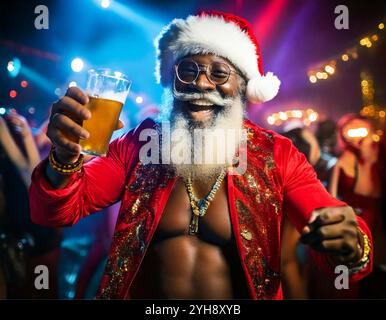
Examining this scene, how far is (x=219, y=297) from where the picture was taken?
161 cm

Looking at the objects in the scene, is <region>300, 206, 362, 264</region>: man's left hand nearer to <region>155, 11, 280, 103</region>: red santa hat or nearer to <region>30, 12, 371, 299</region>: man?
<region>30, 12, 371, 299</region>: man

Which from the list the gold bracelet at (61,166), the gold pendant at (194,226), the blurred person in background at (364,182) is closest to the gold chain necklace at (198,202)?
the gold pendant at (194,226)

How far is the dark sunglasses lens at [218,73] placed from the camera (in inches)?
69.9

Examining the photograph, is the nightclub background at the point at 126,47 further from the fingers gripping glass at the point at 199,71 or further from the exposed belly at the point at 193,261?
the exposed belly at the point at 193,261

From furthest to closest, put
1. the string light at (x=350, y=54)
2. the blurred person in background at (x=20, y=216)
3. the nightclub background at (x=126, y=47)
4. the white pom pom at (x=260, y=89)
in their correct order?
the string light at (x=350, y=54)
the nightclub background at (x=126, y=47)
the blurred person in background at (x=20, y=216)
the white pom pom at (x=260, y=89)

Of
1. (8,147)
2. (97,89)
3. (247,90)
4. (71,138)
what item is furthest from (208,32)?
(8,147)

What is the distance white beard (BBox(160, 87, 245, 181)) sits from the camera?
1.77 meters

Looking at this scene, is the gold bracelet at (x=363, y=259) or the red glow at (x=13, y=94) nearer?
the gold bracelet at (x=363, y=259)

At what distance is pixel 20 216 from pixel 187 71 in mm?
1884

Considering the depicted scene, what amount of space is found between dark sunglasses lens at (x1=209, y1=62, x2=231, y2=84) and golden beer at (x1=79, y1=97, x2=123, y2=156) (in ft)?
2.06

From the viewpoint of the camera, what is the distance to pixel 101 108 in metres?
1.32

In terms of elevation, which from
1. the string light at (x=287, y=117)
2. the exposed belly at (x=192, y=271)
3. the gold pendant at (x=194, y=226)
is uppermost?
the string light at (x=287, y=117)

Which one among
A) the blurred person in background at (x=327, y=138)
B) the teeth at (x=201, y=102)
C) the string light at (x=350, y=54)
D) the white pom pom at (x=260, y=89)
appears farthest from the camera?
the blurred person in background at (x=327, y=138)

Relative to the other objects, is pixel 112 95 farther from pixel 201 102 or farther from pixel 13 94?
pixel 13 94
